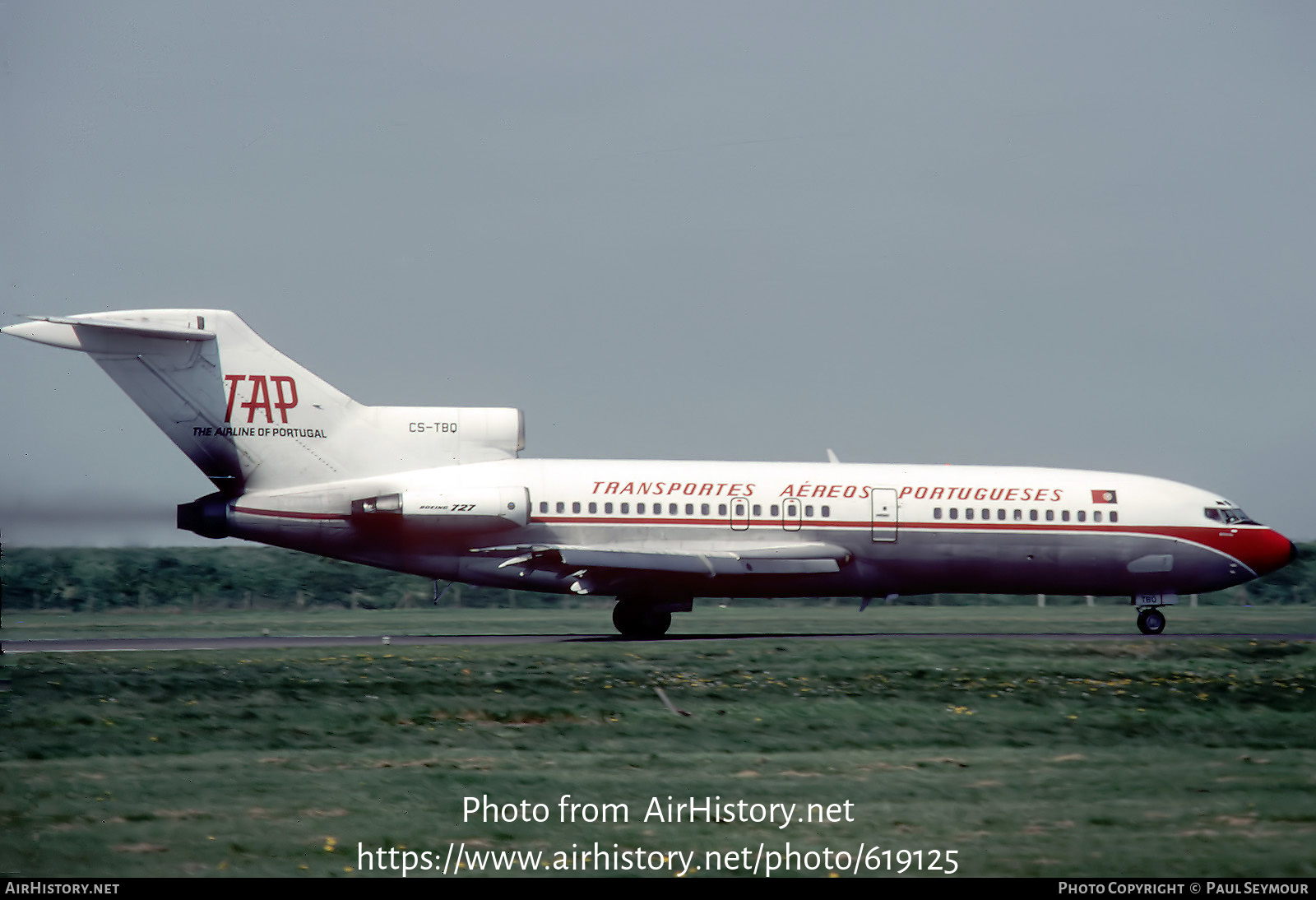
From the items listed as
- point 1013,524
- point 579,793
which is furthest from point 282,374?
point 579,793

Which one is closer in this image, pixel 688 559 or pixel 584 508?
pixel 688 559

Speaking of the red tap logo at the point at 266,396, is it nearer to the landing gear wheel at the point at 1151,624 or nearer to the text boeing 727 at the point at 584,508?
the text boeing 727 at the point at 584,508

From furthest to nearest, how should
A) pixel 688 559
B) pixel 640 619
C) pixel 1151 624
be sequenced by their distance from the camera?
pixel 1151 624 < pixel 640 619 < pixel 688 559

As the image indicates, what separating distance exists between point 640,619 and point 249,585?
2710 centimetres

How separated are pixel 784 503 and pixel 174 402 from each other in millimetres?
14142

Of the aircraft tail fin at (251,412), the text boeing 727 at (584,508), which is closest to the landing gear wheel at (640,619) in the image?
the text boeing 727 at (584,508)

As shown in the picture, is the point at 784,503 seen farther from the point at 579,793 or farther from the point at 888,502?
the point at 579,793

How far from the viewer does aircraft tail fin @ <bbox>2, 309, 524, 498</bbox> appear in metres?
31.8

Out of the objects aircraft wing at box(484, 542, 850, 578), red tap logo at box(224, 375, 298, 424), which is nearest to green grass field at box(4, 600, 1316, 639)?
aircraft wing at box(484, 542, 850, 578)

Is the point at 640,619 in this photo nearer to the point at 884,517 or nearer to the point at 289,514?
the point at 884,517

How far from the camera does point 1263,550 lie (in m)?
34.2

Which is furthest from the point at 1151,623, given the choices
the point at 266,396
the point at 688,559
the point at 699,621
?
the point at 266,396

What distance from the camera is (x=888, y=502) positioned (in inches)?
1288

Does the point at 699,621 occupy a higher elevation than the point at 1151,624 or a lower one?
lower
